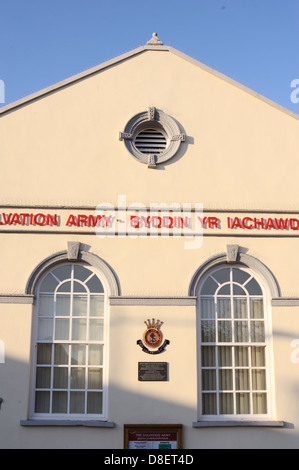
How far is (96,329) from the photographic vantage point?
13750 millimetres

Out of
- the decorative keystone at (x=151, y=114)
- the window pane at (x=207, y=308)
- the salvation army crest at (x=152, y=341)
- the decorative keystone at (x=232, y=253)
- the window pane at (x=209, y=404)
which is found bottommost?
the window pane at (x=209, y=404)

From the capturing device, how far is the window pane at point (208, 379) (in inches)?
534

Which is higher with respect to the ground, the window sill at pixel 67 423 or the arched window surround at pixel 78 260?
the arched window surround at pixel 78 260

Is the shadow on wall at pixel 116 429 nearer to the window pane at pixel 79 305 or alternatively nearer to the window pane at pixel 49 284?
the window pane at pixel 79 305

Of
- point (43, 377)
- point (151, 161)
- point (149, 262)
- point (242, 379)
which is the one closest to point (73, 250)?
point (149, 262)

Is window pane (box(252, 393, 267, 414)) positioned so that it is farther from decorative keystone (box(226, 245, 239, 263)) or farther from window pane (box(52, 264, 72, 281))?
window pane (box(52, 264, 72, 281))

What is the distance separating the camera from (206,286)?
1412cm

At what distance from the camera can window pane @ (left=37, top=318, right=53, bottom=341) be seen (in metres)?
13.6

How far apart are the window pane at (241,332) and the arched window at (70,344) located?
3.01m

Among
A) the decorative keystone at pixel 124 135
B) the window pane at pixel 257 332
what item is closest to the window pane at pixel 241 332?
the window pane at pixel 257 332

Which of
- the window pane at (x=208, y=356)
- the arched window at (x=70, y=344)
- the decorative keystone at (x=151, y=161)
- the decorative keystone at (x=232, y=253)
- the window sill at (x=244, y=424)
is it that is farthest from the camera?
the decorative keystone at (x=151, y=161)

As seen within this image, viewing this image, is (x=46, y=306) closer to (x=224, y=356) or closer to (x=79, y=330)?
(x=79, y=330)
